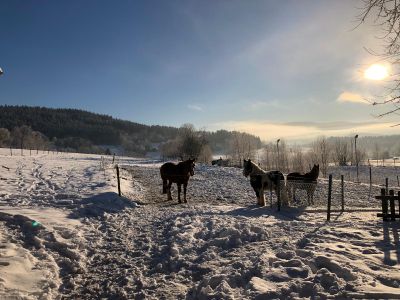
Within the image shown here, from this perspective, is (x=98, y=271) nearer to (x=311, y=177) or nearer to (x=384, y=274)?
(x=384, y=274)

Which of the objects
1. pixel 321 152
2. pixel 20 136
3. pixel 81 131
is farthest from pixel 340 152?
pixel 81 131

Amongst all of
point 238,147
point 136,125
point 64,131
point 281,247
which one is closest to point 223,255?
point 281,247

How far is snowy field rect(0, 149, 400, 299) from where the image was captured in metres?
6.10

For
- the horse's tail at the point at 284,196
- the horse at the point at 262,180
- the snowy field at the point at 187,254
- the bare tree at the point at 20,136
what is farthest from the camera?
the bare tree at the point at 20,136

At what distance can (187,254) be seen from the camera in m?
8.36

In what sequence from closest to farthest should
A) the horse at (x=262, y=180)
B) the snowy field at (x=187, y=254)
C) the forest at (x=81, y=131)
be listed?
1. the snowy field at (x=187, y=254)
2. the horse at (x=262, y=180)
3. the forest at (x=81, y=131)

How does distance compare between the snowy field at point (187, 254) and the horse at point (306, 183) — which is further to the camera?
the horse at point (306, 183)

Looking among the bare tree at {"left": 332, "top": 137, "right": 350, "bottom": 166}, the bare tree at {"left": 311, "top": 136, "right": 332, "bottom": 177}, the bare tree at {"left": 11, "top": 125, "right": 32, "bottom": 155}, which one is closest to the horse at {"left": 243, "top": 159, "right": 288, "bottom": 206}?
the bare tree at {"left": 311, "top": 136, "right": 332, "bottom": 177}

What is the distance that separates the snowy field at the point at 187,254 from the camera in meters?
6.10

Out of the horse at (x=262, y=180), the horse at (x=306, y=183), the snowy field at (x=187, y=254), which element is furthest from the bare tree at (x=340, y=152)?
the snowy field at (x=187, y=254)

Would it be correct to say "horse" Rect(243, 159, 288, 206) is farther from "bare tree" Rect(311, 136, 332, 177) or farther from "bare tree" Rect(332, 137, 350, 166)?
"bare tree" Rect(332, 137, 350, 166)

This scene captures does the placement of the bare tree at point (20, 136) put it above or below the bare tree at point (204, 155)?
above

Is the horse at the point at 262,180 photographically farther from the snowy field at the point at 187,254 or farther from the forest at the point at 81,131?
the forest at the point at 81,131

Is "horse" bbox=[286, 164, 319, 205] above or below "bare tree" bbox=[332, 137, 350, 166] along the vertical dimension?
below
